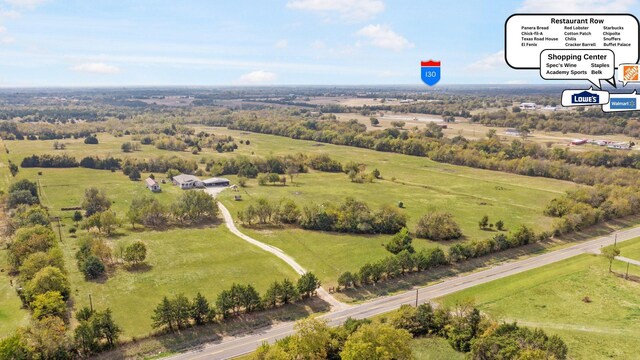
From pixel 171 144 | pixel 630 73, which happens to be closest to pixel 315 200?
pixel 630 73

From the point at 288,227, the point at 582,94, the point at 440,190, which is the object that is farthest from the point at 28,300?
the point at 440,190

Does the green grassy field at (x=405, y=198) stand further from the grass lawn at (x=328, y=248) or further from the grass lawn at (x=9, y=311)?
the grass lawn at (x=9, y=311)

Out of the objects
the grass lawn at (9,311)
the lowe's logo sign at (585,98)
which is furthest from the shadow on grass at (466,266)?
the lowe's logo sign at (585,98)

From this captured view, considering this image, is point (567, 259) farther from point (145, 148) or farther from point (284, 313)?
point (145, 148)

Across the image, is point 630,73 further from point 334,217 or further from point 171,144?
point 171,144

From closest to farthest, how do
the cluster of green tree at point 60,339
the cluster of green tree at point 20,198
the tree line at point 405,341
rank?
the tree line at point 405,341
the cluster of green tree at point 60,339
the cluster of green tree at point 20,198

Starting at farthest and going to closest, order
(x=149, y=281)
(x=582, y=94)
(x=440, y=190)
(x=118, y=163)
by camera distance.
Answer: (x=118, y=163) → (x=440, y=190) → (x=149, y=281) → (x=582, y=94)
